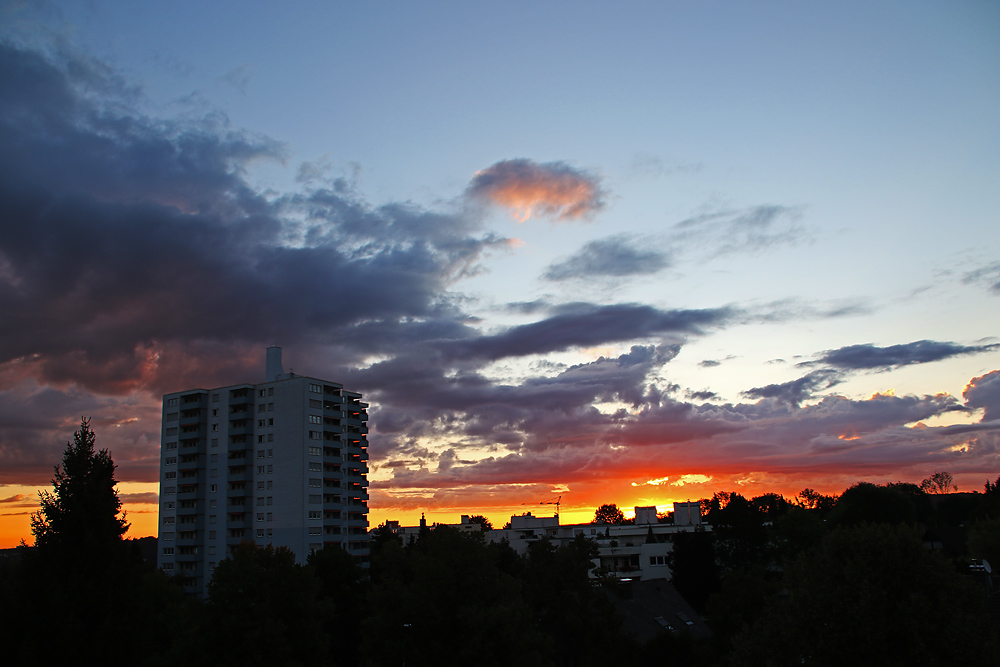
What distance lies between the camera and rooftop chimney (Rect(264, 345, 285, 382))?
3939 inches

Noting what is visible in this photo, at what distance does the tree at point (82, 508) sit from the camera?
22328 mm

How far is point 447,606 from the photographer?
3781 centimetres

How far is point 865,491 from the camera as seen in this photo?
98312 mm

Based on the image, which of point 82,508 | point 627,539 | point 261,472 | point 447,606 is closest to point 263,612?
point 447,606

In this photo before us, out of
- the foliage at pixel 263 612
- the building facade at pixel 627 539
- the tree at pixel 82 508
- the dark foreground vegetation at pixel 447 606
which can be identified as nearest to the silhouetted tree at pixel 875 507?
the dark foreground vegetation at pixel 447 606

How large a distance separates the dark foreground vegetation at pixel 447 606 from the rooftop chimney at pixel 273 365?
3706cm

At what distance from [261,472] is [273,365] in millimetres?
16092

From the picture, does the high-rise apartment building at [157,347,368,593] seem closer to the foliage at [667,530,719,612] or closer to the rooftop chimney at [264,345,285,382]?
the rooftop chimney at [264,345,285,382]

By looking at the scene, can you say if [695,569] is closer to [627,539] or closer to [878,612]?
[627,539]

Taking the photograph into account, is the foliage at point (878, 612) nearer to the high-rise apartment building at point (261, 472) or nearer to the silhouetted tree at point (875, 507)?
the high-rise apartment building at point (261, 472)

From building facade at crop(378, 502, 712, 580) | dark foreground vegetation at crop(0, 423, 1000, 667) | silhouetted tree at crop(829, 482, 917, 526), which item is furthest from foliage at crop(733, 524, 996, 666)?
silhouetted tree at crop(829, 482, 917, 526)

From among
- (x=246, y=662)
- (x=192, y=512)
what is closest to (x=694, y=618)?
(x=246, y=662)

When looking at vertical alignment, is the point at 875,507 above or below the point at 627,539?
Result: above

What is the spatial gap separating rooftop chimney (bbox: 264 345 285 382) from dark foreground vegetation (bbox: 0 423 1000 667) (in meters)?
37.1
